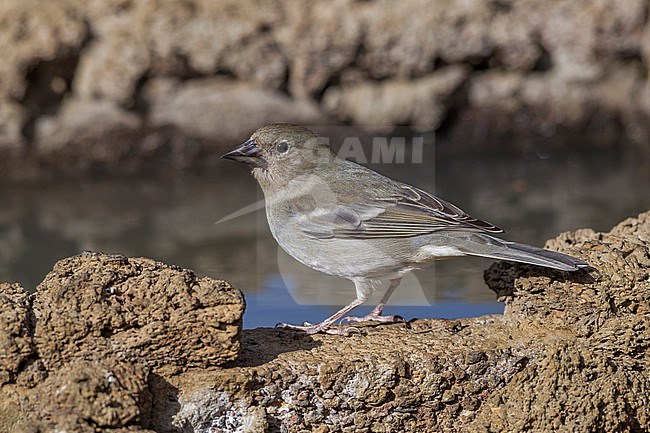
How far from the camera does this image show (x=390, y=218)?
448 centimetres

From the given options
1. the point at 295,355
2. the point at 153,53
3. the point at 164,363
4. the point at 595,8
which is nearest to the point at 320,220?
the point at 295,355

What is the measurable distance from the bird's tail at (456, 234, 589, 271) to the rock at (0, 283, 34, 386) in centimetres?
181

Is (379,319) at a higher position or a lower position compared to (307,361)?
higher

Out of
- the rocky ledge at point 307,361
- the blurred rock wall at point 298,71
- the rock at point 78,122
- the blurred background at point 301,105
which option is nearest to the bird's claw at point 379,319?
the rocky ledge at point 307,361

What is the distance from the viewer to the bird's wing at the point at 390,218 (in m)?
4.34

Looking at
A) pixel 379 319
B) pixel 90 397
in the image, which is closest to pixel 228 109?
pixel 379 319

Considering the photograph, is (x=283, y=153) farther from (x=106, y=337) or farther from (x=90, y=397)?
(x=90, y=397)

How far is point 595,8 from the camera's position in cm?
907

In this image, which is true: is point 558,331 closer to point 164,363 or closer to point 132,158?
point 164,363

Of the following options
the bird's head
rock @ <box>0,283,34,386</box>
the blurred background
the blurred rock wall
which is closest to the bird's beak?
the bird's head

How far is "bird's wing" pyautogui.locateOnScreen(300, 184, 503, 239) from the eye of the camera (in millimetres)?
4344

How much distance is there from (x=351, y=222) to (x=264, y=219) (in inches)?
126

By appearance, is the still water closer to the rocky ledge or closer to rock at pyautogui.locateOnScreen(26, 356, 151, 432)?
the rocky ledge

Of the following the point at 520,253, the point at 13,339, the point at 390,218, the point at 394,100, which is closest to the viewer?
the point at 13,339
